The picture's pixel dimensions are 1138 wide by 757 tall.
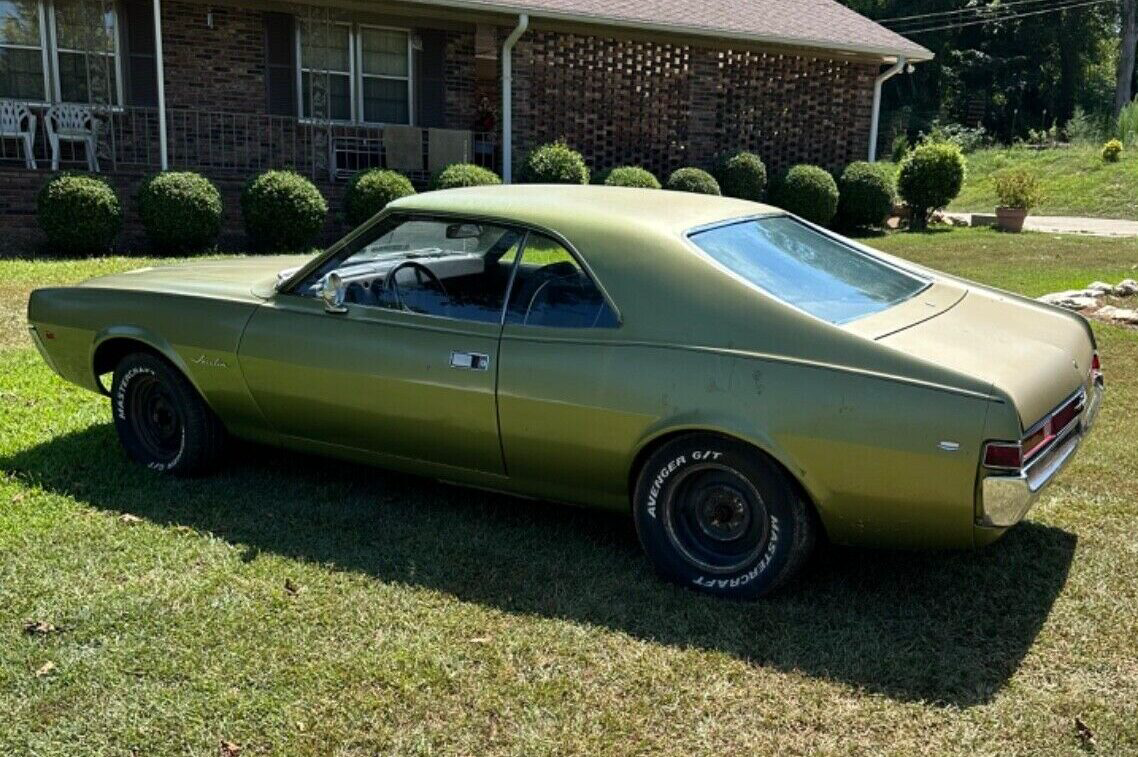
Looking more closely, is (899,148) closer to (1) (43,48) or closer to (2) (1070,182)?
(2) (1070,182)

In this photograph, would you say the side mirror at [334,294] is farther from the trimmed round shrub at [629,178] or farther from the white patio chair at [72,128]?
the white patio chair at [72,128]

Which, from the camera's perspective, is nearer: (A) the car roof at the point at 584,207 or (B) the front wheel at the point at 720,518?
(B) the front wheel at the point at 720,518

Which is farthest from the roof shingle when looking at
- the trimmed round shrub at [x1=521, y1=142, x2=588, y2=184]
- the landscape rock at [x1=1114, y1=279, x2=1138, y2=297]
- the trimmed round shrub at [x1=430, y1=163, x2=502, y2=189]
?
the landscape rock at [x1=1114, y1=279, x2=1138, y2=297]

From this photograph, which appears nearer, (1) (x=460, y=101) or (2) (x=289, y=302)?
(2) (x=289, y=302)

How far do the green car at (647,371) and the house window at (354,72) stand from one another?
454 inches

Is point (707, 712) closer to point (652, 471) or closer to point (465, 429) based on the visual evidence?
point (652, 471)

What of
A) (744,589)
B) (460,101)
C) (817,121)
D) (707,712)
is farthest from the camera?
(817,121)

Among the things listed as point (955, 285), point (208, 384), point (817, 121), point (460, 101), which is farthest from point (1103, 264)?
point (208, 384)

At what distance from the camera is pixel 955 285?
4.80 metres

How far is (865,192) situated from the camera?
1867cm

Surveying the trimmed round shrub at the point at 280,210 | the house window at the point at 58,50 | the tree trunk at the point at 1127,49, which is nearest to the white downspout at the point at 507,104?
the trimmed round shrub at the point at 280,210

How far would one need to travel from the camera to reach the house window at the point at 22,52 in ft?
47.9

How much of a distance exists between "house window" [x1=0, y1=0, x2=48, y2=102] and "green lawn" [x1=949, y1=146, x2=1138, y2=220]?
70.7 ft

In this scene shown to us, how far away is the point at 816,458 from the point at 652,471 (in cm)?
64
